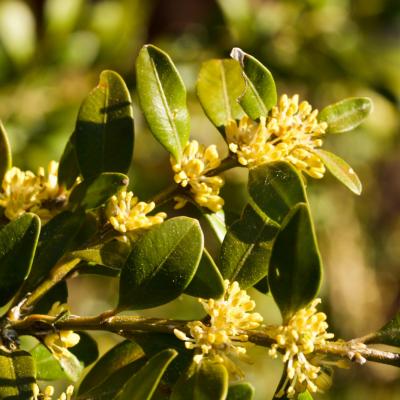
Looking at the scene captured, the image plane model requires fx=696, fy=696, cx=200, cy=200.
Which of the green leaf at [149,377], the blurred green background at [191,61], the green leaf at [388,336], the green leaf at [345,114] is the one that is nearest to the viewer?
the green leaf at [149,377]

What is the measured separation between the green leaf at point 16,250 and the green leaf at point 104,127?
0.12 meters

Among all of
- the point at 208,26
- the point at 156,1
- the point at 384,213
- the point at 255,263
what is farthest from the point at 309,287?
the point at 156,1

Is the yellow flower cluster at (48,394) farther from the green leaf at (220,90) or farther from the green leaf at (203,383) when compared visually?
the green leaf at (220,90)

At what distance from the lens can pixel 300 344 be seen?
2.10 feet

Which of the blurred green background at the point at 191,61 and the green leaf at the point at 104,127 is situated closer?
the green leaf at the point at 104,127

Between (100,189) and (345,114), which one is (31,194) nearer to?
(100,189)

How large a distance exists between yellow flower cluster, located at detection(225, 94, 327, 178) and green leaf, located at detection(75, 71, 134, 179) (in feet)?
0.37

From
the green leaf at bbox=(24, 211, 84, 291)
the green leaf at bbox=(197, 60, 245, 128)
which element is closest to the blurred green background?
the green leaf at bbox=(197, 60, 245, 128)

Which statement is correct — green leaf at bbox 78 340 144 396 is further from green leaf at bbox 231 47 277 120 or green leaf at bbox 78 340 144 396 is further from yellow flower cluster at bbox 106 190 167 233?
green leaf at bbox 231 47 277 120

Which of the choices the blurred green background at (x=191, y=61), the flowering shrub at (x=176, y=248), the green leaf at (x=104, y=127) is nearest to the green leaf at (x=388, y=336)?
the flowering shrub at (x=176, y=248)

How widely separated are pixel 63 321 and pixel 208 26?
1.36 m

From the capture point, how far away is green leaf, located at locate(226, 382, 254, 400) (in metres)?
0.64

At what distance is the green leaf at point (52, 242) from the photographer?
0.69 metres

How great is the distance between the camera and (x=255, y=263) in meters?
0.71
